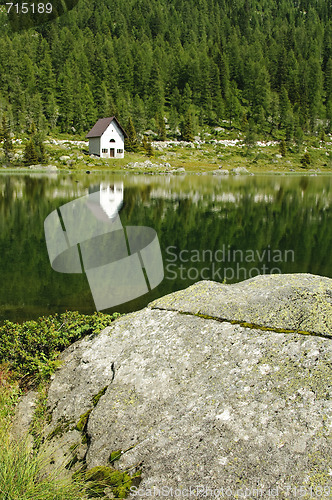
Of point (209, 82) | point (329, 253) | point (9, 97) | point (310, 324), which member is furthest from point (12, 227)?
point (209, 82)

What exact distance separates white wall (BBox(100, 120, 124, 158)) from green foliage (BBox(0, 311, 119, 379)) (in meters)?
89.6

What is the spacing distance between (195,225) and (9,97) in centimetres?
11236

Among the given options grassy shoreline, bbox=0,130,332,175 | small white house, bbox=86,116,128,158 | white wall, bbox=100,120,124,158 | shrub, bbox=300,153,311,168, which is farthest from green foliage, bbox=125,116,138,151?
shrub, bbox=300,153,311,168

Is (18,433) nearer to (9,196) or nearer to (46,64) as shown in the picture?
(9,196)

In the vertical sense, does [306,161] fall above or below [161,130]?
Answer: below

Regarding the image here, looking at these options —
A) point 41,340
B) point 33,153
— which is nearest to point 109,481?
point 41,340

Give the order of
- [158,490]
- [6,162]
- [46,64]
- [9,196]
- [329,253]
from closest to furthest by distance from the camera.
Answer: [158,490], [329,253], [9,196], [6,162], [46,64]

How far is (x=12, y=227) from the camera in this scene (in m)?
20.0

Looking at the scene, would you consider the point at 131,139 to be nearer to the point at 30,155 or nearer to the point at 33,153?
the point at 33,153

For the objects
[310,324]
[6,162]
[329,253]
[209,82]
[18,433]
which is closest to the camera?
[310,324]

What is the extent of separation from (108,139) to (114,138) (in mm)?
1812

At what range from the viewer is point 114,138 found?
93.6 metres

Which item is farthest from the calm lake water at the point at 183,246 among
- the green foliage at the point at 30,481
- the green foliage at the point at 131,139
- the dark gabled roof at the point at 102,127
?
the green foliage at the point at 131,139

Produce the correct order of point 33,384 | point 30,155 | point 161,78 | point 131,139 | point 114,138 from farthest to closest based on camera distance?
point 161,78, point 131,139, point 114,138, point 30,155, point 33,384
